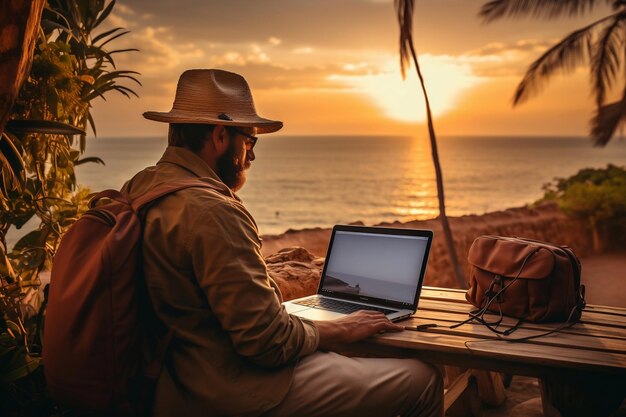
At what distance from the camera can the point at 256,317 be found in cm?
170

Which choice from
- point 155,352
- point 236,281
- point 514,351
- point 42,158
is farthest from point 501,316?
point 42,158

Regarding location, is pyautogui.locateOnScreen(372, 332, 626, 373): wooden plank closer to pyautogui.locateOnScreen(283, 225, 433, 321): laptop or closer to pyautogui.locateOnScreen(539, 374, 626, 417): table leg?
pyautogui.locateOnScreen(539, 374, 626, 417): table leg

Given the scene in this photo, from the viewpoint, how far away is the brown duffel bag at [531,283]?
7.37ft

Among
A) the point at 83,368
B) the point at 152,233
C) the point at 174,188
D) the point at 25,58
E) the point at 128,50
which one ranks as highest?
the point at 128,50

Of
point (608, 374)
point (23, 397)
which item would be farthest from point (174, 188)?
point (23, 397)

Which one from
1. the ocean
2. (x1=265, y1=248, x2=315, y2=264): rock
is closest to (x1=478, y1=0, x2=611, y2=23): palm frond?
(x1=265, y1=248, x2=315, y2=264): rock

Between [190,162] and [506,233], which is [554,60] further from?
[190,162]

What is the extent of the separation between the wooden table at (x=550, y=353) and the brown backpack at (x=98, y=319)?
84cm

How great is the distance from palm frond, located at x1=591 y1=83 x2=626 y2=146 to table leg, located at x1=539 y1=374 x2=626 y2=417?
37.1 ft

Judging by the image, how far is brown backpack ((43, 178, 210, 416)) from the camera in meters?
1.64

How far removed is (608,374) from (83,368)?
1.61m

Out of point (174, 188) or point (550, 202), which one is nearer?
point (174, 188)

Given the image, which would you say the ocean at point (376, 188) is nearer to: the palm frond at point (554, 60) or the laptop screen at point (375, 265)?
the palm frond at point (554, 60)

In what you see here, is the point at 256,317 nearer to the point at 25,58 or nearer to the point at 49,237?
the point at 25,58
